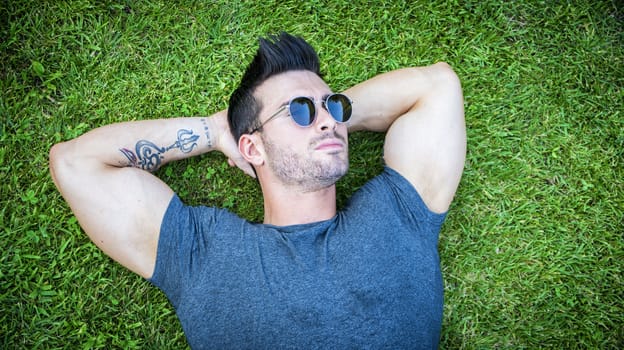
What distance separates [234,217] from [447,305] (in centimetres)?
184

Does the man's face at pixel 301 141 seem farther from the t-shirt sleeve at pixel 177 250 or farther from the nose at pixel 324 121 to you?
the t-shirt sleeve at pixel 177 250

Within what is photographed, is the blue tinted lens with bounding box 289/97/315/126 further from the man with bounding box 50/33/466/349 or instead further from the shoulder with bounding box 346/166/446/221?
the shoulder with bounding box 346/166/446/221

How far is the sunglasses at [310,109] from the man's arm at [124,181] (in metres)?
0.71

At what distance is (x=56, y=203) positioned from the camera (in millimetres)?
3621

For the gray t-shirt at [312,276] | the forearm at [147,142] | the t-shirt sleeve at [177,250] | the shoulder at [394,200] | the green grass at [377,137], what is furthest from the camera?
the green grass at [377,137]

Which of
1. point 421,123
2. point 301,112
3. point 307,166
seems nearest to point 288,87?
point 301,112

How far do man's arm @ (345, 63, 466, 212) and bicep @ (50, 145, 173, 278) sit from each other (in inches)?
61.3

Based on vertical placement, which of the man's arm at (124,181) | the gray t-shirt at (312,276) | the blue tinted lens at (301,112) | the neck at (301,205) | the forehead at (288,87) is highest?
the forehead at (288,87)

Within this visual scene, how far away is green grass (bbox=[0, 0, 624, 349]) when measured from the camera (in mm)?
3572

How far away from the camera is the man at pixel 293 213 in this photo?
2742mm

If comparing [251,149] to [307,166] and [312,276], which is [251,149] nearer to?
[307,166]

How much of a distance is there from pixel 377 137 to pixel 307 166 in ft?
3.36

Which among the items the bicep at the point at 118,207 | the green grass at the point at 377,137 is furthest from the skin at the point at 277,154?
the green grass at the point at 377,137

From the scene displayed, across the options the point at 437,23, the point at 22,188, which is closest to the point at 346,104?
the point at 437,23
